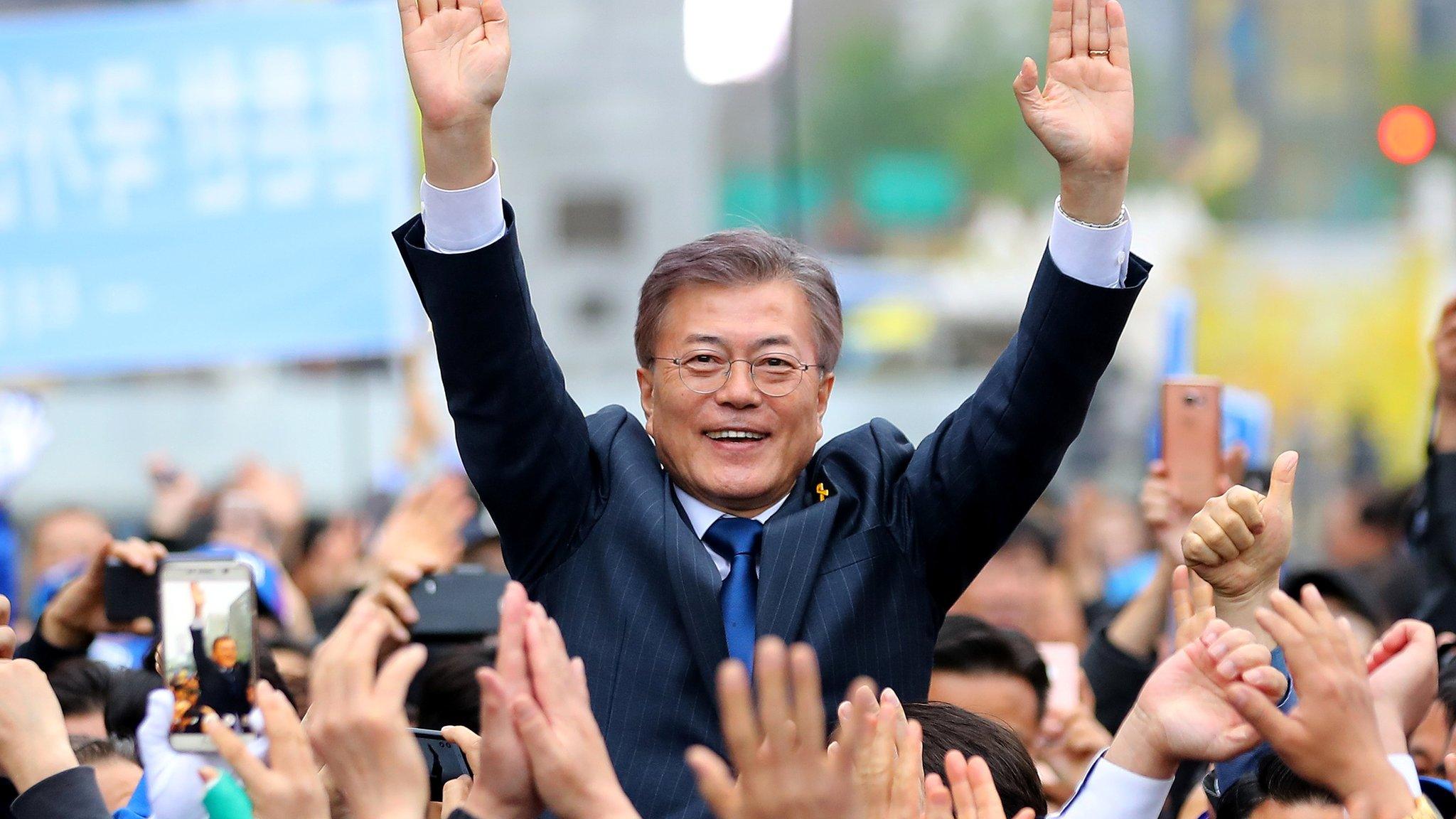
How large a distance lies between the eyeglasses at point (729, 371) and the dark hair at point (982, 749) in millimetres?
526

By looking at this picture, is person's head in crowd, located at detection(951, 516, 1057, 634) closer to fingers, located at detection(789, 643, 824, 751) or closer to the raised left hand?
the raised left hand

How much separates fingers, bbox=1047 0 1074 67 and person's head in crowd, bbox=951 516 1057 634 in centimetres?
297

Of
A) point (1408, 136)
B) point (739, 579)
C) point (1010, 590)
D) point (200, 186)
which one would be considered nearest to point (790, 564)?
→ point (739, 579)

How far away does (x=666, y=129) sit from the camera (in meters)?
20.3

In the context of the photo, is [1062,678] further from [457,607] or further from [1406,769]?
[1406,769]

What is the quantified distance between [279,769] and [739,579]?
0.93 meters

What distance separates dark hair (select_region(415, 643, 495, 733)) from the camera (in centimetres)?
381

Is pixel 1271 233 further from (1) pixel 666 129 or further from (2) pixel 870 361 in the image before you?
(1) pixel 666 129

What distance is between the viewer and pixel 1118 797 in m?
2.40

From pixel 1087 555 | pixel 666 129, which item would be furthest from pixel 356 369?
pixel 1087 555

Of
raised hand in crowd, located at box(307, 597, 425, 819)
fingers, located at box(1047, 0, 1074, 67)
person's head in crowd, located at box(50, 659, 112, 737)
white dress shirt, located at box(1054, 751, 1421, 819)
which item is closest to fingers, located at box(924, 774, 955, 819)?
white dress shirt, located at box(1054, 751, 1421, 819)

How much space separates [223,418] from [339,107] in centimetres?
1387

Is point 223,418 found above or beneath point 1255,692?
beneath

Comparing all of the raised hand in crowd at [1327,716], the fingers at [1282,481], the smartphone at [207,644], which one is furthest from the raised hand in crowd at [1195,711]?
the smartphone at [207,644]
